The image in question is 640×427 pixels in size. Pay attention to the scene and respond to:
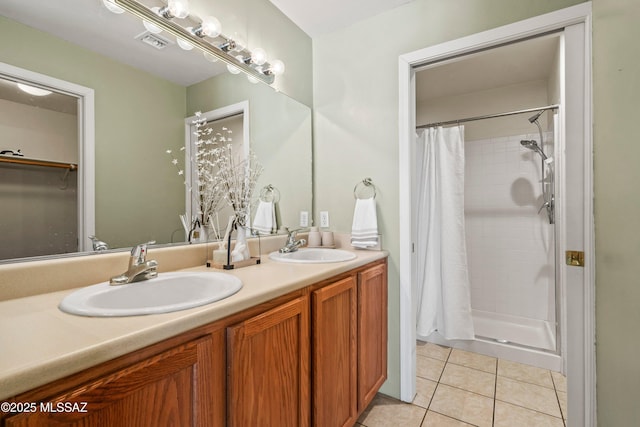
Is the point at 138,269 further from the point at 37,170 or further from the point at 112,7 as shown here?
the point at 112,7

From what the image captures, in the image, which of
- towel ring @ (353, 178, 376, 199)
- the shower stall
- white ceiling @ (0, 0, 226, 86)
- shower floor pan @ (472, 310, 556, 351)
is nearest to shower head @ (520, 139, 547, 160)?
the shower stall

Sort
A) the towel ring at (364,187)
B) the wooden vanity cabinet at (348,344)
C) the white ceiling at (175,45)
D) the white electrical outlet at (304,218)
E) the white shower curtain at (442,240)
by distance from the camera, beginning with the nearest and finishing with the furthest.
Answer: the white ceiling at (175,45)
the wooden vanity cabinet at (348,344)
the towel ring at (364,187)
the white electrical outlet at (304,218)
the white shower curtain at (442,240)

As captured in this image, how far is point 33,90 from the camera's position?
0.96 meters

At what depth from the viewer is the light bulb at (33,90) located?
93 centimetres

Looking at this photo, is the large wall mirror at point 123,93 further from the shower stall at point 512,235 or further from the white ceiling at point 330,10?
the shower stall at point 512,235

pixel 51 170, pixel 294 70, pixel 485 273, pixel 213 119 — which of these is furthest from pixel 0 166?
pixel 485 273

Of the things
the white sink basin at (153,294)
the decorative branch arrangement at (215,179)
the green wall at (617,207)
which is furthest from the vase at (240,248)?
the green wall at (617,207)

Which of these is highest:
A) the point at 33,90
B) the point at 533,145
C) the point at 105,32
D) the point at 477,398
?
the point at 105,32

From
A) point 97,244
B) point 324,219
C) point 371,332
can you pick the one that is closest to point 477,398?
point 371,332

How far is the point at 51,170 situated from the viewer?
1001 millimetres

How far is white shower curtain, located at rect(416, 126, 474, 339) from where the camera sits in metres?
2.48

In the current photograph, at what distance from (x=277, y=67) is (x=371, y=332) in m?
Result: 1.65

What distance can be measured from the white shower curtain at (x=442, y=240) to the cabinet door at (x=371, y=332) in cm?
97

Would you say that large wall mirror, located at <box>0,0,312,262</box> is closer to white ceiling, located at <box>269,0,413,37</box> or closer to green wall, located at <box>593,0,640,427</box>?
white ceiling, located at <box>269,0,413,37</box>
